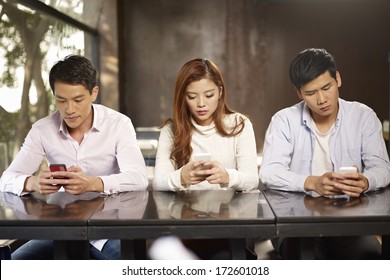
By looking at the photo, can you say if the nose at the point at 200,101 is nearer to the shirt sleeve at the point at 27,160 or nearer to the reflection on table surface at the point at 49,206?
the reflection on table surface at the point at 49,206

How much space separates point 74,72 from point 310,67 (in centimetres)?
90

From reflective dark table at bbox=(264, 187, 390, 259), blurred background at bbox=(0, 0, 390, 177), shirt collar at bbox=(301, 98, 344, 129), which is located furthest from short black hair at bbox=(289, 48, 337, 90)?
blurred background at bbox=(0, 0, 390, 177)

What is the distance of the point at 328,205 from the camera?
1612mm

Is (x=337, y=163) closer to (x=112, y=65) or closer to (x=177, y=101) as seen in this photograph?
(x=177, y=101)

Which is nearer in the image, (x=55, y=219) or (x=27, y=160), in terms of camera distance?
(x=55, y=219)

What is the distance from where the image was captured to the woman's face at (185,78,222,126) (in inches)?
79.8

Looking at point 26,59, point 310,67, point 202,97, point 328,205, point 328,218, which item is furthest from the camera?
point 26,59

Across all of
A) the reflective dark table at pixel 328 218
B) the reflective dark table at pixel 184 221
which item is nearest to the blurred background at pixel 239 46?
the reflective dark table at pixel 184 221

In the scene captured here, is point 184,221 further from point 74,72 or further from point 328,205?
point 74,72

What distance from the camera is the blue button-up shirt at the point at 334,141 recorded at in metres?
A: 2.02

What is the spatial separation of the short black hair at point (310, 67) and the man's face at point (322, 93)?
0.05ft

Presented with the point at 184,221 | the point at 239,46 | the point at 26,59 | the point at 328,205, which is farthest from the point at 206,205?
the point at 239,46

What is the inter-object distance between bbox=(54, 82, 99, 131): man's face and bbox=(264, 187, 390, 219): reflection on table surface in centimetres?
79

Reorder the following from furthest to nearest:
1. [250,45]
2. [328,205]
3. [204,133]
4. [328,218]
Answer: [250,45]
[204,133]
[328,205]
[328,218]
